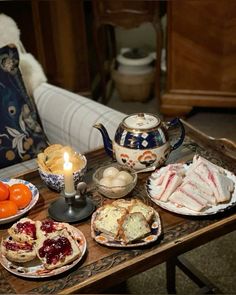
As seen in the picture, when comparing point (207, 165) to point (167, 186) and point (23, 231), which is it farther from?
point (23, 231)

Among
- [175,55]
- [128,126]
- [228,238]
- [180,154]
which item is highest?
[128,126]

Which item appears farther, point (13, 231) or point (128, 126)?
point (128, 126)

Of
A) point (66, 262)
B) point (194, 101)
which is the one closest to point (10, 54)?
point (66, 262)

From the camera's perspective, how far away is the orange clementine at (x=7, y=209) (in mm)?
1130

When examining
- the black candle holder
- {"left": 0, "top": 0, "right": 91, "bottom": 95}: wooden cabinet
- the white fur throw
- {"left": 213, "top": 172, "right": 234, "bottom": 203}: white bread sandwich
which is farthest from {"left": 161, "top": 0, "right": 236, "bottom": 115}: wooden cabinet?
the black candle holder

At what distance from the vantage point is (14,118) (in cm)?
160

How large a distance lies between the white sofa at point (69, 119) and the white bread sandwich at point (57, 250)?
0.53 metres

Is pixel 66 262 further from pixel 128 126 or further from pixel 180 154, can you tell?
pixel 180 154

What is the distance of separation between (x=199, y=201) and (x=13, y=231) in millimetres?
418

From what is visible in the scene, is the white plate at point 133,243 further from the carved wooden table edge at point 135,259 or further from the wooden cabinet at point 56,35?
the wooden cabinet at point 56,35

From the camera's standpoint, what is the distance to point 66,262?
981 millimetres

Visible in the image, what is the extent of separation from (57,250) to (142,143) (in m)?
0.37

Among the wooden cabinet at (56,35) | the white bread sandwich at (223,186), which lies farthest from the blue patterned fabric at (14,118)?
the wooden cabinet at (56,35)

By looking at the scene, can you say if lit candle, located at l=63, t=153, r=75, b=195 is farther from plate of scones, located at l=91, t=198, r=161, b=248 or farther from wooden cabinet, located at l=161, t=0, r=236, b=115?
wooden cabinet, located at l=161, t=0, r=236, b=115
